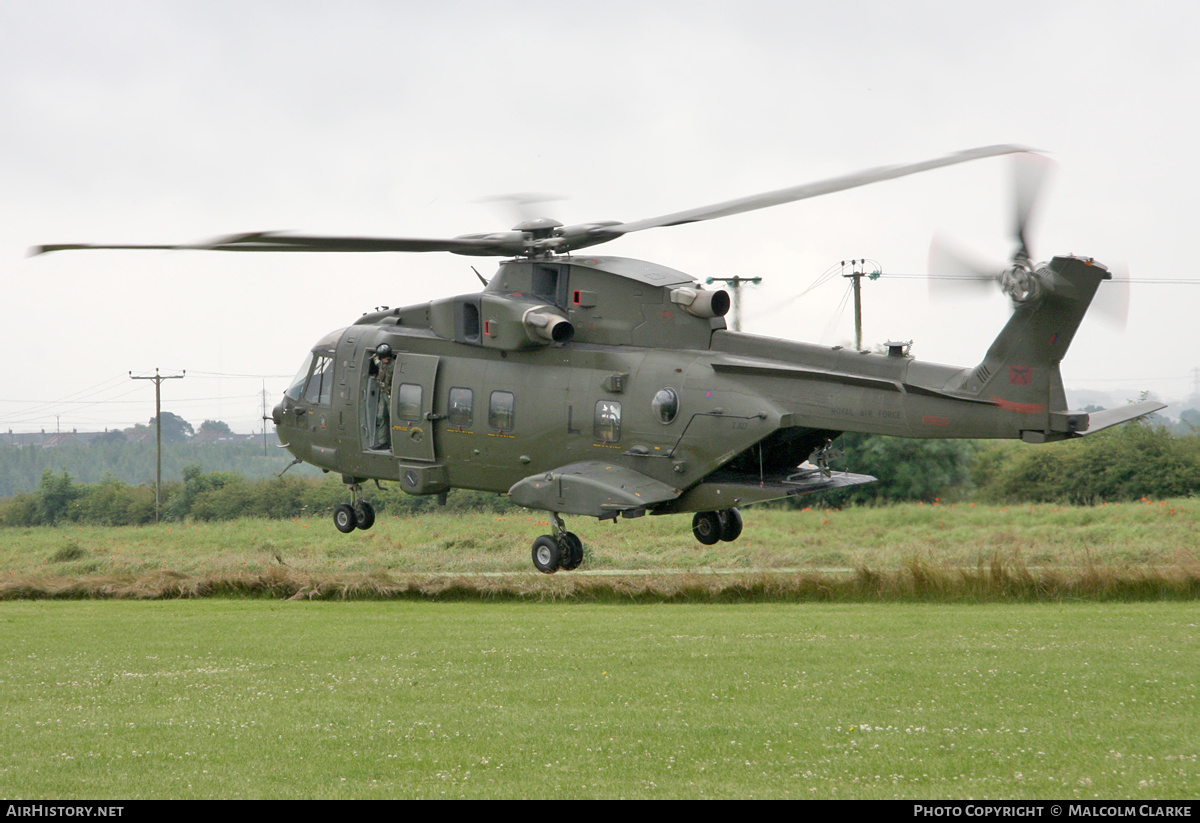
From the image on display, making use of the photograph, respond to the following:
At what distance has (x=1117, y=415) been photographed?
16.5 meters

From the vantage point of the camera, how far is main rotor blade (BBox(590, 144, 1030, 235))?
15.0 metres

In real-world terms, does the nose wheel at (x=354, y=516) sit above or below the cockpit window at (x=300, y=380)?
below

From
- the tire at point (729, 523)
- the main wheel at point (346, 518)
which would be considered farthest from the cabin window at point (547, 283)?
the main wheel at point (346, 518)

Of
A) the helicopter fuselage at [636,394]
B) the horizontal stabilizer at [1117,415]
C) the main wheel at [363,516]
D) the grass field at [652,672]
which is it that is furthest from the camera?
the main wheel at [363,516]

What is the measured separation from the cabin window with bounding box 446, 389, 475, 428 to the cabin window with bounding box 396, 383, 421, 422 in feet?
2.15

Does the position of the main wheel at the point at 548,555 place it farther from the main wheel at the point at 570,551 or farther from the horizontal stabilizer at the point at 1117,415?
the horizontal stabilizer at the point at 1117,415

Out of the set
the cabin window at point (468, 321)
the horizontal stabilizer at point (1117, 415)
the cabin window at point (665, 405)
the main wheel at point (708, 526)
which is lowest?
the main wheel at point (708, 526)

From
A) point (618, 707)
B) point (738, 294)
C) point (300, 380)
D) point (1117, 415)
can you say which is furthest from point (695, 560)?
point (1117, 415)

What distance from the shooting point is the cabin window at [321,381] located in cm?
2292

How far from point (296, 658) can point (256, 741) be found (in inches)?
314

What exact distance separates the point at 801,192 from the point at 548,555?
274 inches

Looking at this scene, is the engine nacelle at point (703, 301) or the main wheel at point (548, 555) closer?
the engine nacelle at point (703, 301)

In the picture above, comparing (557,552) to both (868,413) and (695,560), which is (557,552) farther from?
(695,560)

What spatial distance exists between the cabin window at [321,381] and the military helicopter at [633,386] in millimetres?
523
